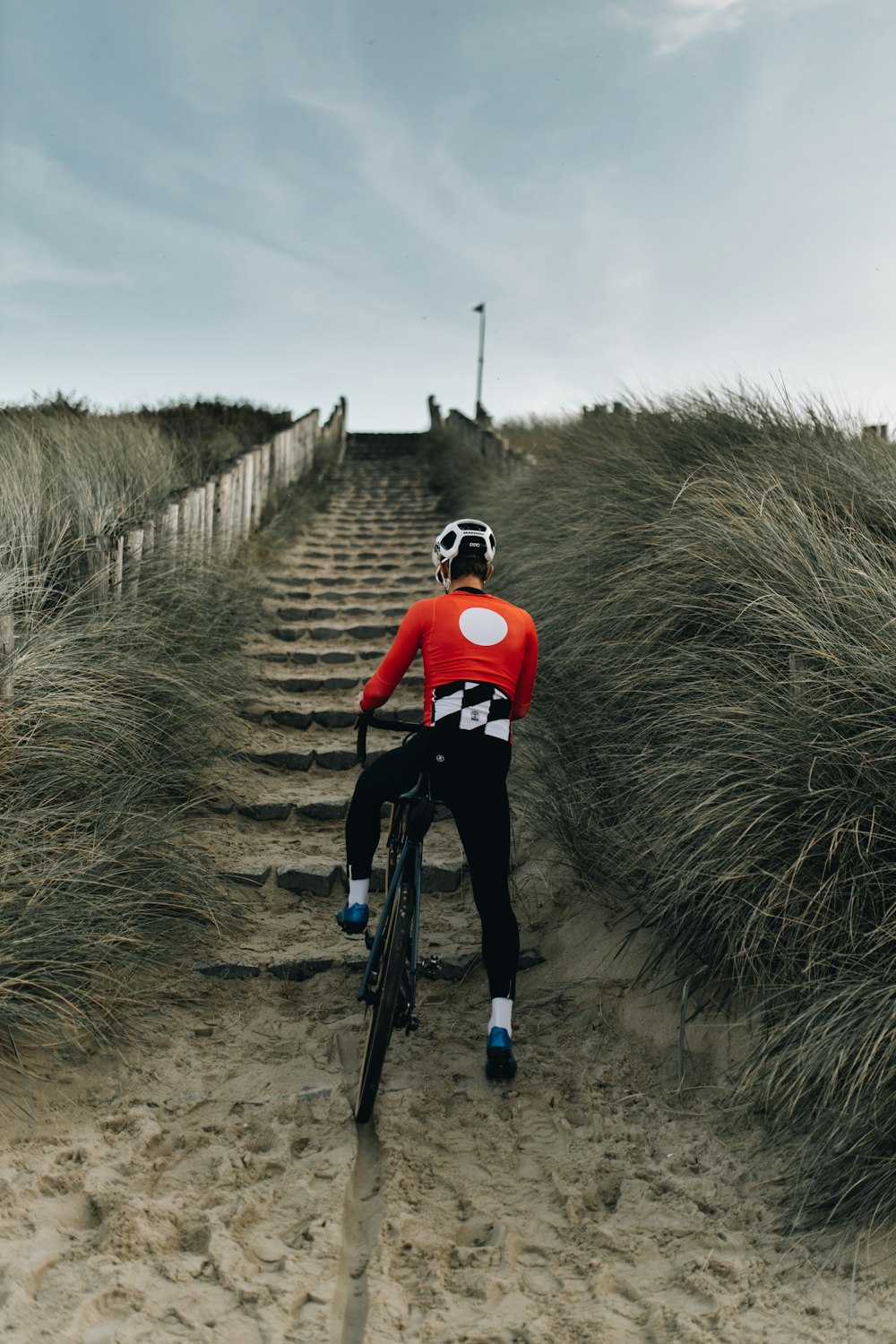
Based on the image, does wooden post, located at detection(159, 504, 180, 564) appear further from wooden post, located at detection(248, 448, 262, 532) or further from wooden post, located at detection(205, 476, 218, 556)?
wooden post, located at detection(248, 448, 262, 532)

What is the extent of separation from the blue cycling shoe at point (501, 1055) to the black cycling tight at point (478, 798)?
120 mm

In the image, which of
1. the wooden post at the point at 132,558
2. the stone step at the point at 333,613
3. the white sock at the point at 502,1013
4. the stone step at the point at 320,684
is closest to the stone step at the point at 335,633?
the stone step at the point at 333,613

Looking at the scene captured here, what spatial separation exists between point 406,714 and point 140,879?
2562 millimetres

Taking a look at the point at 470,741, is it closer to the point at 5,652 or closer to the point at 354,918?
the point at 354,918

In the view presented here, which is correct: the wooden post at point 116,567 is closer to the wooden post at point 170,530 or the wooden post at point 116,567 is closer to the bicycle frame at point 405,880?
the wooden post at point 170,530

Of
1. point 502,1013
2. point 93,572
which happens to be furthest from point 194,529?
point 502,1013

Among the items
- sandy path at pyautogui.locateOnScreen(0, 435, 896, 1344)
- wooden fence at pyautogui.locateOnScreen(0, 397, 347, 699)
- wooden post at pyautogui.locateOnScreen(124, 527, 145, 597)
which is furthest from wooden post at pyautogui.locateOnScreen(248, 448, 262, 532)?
sandy path at pyautogui.locateOnScreen(0, 435, 896, 1344)

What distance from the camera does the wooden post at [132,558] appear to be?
5883 millimetres

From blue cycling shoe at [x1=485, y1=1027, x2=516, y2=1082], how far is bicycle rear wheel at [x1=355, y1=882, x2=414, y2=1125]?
13.4 inches

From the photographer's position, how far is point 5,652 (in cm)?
446

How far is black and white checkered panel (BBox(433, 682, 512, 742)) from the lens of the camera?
3.20 m

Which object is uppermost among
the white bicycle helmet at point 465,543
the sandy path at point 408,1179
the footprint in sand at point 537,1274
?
the white bicycle helmet at point 465,543

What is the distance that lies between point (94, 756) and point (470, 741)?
82.7 inches

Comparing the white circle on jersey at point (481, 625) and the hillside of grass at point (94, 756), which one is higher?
the white circle on jersey at point (481, 625)
